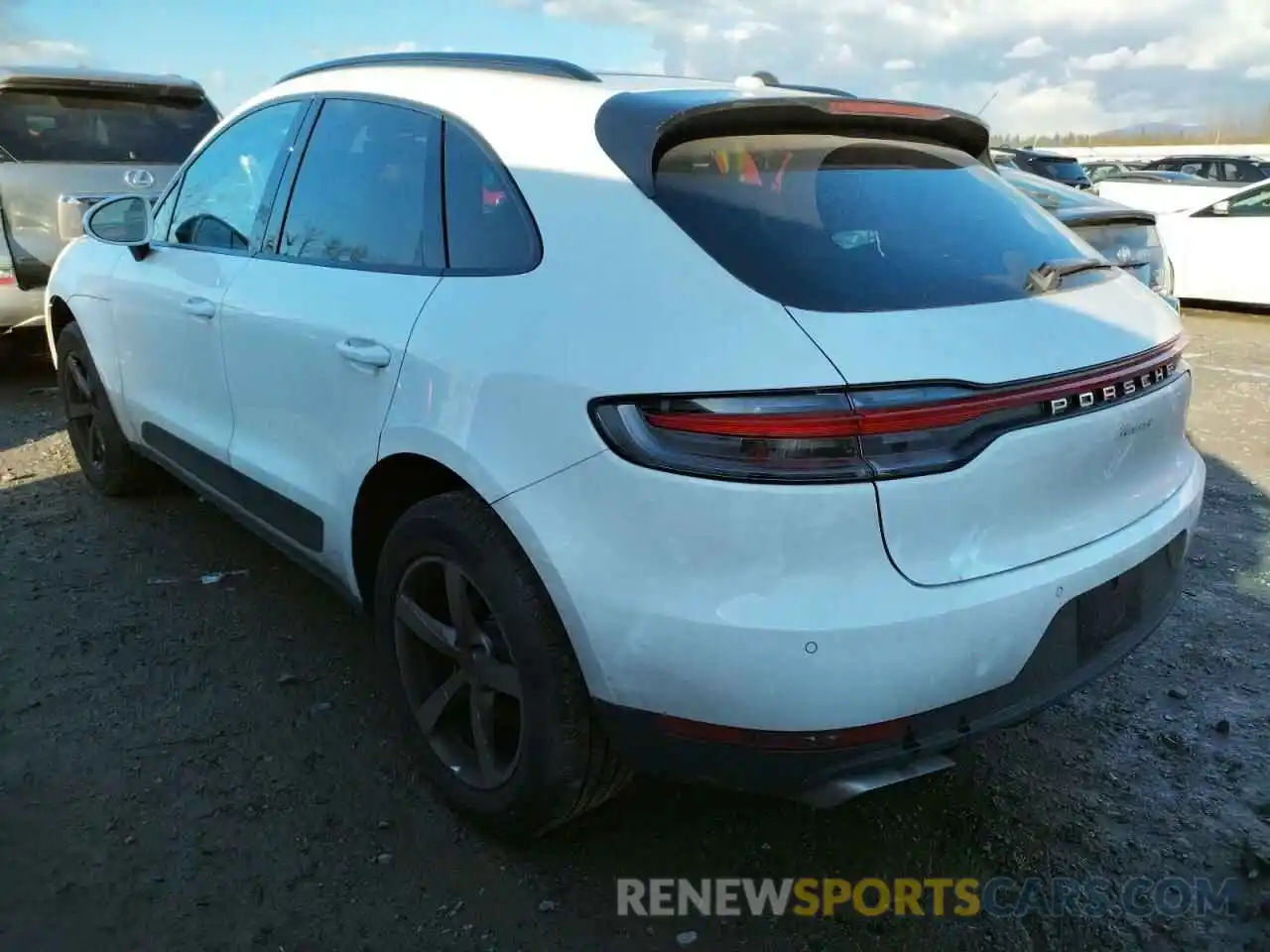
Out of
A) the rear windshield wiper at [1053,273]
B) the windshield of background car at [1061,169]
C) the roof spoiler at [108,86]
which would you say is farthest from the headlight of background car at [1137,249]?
the windshield of background car at [1061,169]

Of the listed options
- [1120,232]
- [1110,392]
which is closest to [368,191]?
[1110,392]

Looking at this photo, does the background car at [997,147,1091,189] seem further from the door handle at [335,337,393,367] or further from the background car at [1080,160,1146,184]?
the door handle at [335,337,393,367]

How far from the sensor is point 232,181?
340cm

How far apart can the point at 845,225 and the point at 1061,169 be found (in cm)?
1566

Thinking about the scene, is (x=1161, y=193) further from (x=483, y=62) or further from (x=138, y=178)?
(x=483, y=62)

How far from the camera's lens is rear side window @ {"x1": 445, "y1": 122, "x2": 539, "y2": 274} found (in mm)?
2184

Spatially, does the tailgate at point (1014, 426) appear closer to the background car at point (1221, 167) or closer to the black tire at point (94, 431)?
the black tire at point (94, 431)

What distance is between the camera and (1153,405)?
219 centimetres

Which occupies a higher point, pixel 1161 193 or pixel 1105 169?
pixel 1161 193

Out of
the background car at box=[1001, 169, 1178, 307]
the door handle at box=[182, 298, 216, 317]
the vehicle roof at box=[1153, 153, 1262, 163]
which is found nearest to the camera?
the door handle at box=[182, 298, 216, 317]

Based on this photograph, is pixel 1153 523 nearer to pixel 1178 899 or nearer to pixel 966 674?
pixel 966 674

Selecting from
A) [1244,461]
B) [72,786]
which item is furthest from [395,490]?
[1244,461]

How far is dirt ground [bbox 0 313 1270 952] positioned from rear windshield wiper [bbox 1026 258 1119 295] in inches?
49.7


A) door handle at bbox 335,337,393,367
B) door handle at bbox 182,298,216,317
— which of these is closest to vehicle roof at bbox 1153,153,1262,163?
door handle at bbox 182,298,216,317
